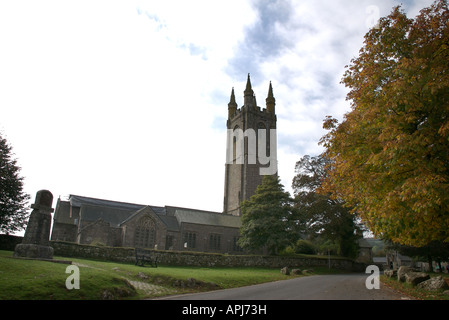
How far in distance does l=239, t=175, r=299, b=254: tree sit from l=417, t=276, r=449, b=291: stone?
24065 mm

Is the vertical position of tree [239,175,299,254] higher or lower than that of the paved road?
higher

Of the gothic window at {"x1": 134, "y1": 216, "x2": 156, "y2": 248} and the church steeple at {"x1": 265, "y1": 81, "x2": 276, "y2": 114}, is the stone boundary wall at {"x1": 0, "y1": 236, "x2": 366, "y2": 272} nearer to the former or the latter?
the gothic window at {"x1": 134, "y1": 216, "x2": 156, "y2": 248}

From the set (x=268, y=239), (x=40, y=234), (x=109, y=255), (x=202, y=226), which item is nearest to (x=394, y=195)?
(x=40, y=234)

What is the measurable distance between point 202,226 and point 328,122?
142 feet

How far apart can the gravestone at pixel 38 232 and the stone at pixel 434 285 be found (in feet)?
60.9

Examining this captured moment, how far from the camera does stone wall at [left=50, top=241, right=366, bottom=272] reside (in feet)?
83.3

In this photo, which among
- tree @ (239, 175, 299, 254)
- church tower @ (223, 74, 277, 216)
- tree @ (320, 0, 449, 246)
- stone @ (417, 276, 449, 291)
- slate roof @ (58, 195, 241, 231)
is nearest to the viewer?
tree @ (320, 0, 449, 246)

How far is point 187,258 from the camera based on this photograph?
2870 cm

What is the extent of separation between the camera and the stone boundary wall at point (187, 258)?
993 inches

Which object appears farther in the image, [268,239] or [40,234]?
[268,239]

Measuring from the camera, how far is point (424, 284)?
14.4 m

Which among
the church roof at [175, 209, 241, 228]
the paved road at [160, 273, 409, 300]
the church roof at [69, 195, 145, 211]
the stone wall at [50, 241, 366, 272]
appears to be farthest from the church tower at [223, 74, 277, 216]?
the paved road at [160, 273, 409, 300]

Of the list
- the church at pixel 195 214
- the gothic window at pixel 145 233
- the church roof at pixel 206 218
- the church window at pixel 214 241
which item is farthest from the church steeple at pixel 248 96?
the gothic window at pixel 145 233
